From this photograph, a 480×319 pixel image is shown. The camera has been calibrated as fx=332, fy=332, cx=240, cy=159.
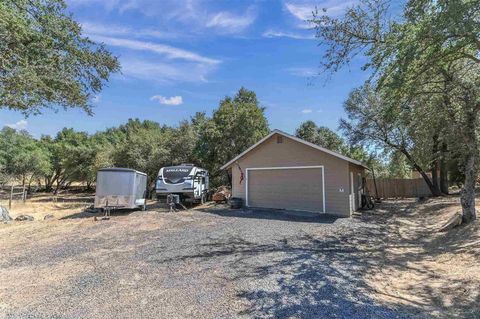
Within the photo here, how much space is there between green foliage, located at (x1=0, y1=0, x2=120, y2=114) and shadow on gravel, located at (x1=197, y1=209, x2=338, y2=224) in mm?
8338

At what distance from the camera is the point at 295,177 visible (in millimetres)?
16531

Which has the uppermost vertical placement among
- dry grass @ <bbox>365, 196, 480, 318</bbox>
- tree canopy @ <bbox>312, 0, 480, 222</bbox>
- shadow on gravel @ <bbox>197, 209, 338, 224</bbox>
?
tree canopy @ <bbox>312, 0, 480, 222</bbox>

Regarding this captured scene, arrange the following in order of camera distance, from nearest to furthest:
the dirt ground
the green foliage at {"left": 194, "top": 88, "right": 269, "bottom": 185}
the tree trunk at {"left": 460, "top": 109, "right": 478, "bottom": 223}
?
the dirt ground → the tree trunk at {"left": 460, "top": 109, "right": 478, "bottom": 223} → the green foliage at {"left": 194, "top": 88, "right": 269, "bottom": 185}

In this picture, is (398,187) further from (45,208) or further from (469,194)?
(45,208)

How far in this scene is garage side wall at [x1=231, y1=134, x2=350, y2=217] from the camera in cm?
1516

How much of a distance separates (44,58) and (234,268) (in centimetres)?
648

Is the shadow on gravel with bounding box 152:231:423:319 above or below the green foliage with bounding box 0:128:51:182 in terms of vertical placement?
below

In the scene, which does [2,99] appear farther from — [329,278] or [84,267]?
[329,278]

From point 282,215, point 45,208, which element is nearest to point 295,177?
point 282,215

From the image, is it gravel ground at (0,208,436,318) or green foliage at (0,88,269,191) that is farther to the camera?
green foliage at (0,88,269,191)

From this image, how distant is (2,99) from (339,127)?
21.4 m

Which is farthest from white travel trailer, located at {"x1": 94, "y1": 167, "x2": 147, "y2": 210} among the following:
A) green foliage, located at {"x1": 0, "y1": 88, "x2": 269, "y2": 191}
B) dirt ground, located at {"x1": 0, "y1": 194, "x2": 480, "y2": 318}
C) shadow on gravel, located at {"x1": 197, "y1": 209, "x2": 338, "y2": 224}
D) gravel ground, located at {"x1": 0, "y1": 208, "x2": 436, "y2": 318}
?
green foliage, located at {"x1": 0, "y1": 88, "x2": 269, "y2": 191}

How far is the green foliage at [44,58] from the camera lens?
6781 mm

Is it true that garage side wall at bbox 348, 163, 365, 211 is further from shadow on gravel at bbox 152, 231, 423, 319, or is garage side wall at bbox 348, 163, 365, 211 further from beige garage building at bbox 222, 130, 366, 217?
shadow on gravel at bbox 152, 231, 423, 319
